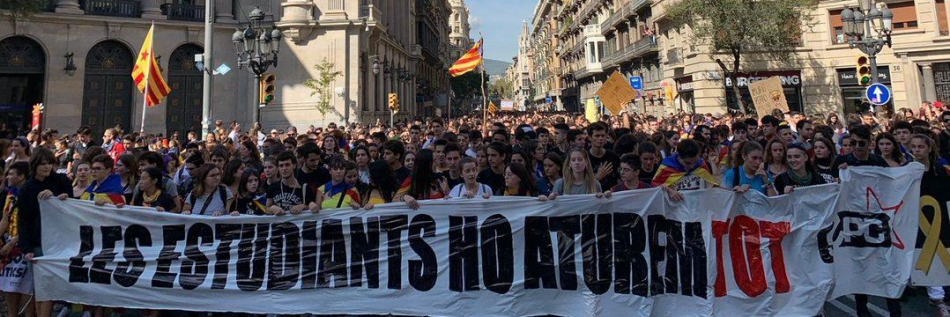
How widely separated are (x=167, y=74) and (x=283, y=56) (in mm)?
5644

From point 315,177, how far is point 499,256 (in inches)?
120

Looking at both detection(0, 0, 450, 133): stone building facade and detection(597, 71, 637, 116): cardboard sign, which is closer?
detection(597, 71, 637, 116): cardboard sign

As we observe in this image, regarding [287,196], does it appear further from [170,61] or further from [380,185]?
[170,61]

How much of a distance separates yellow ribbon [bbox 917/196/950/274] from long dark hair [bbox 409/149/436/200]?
5134 mm

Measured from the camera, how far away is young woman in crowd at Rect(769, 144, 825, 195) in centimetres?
519

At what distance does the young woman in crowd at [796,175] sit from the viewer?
5188 mm

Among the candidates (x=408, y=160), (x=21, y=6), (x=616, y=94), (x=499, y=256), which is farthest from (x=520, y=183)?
(x=21, y=6)

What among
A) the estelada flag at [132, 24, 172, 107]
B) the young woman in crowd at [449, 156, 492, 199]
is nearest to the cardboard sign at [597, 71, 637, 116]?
the young woman in crowd at [449, 156, 492, 199]

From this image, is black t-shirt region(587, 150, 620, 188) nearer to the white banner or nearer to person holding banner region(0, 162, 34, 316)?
the white banner

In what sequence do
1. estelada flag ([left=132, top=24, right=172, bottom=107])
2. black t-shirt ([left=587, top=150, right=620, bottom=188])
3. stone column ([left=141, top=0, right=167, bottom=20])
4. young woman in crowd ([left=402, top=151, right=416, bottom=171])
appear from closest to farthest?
black t-shirt ([left=587, top=150, right=620, bottom=188]) < young woman in crowd ([left=402, top=151, right=416, bottom=171]) < estelada flag ([left=132, top=24, right=172, bottom=107]) < stone column ([left=141, top=0, right=167, bottom=20])

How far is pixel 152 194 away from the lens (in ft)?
17.8

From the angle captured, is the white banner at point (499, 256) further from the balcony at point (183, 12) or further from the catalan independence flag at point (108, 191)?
the balcony at point (183, 12)

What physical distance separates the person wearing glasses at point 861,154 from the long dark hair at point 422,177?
4614mm

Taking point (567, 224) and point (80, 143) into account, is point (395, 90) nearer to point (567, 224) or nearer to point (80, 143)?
point (80, 143)
